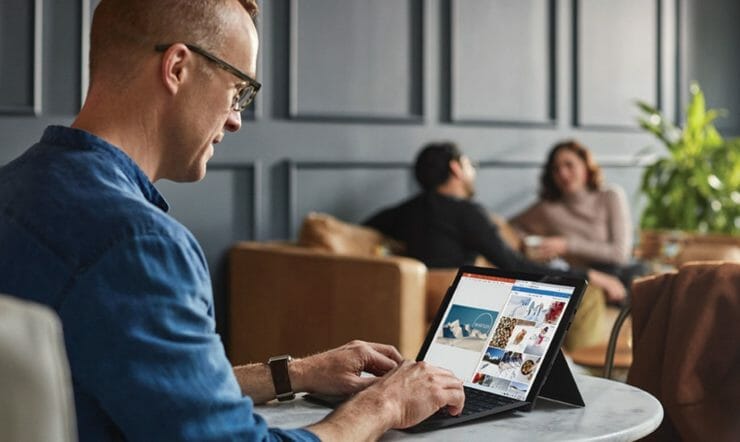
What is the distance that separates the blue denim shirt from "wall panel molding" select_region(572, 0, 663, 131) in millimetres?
5246

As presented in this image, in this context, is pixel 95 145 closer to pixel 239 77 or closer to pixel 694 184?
pixel 239 77

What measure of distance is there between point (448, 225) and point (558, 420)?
9.97 ft

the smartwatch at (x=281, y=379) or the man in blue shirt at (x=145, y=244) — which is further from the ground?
the man in blue shirt at (x=145, y=244)

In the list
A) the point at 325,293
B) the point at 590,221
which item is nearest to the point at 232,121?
the point at 325,293

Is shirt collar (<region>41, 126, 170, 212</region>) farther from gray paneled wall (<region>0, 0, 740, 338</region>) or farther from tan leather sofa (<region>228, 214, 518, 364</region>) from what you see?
gray paneled wall (<region>0, 0, 740, 338</region>)

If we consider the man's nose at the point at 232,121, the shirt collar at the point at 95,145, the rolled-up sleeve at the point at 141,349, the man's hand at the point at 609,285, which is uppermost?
the man's nose at the point at 232,121

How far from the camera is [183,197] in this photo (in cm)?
437

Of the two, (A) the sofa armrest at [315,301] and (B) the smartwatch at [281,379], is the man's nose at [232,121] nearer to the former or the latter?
(B) the smartwatch at [281,379]

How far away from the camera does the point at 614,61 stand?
6.37 metres

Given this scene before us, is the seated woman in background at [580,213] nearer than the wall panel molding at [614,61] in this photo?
Yes

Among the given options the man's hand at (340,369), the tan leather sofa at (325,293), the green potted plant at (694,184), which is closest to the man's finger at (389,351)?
the man's hand at (340,369)

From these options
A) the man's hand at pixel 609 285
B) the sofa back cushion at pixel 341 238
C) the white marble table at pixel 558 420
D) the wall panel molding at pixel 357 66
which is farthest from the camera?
the man's hand at pixel 609 285

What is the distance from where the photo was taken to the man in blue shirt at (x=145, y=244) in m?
1.04

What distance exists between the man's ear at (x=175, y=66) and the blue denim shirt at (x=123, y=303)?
0.58 ft
